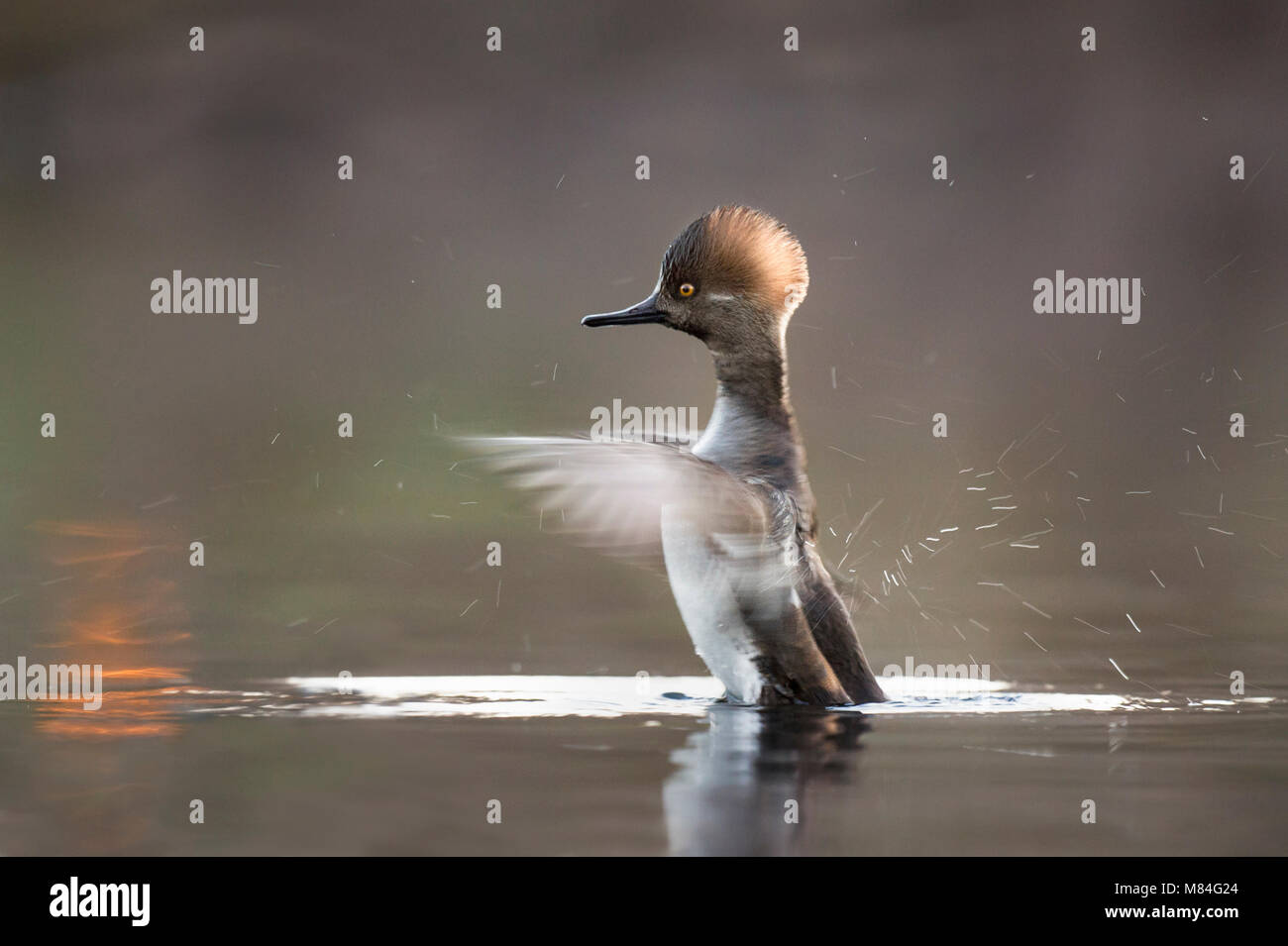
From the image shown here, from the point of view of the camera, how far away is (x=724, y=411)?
163 inches

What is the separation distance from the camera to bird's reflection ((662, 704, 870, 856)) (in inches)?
108

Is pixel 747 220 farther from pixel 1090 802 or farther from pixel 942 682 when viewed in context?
pixel 1090 802

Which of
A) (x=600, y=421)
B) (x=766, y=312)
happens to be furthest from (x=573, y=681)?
(x=766, y=312)

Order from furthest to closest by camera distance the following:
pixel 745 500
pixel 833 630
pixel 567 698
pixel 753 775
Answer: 1. pixel 567 698
2. pixel 833 630
3. pixel 745 500
4. pixel 753 775

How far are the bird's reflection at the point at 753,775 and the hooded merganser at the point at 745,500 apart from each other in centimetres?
16

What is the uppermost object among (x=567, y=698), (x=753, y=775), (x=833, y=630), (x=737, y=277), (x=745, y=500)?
(x=737, y=277)

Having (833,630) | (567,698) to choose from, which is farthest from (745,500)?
(567,698)

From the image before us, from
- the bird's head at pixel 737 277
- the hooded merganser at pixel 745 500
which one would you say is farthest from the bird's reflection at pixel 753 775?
the bird's head at pixel 737 277

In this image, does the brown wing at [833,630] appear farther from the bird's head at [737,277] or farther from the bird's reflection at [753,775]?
the bird's head at [737,277]

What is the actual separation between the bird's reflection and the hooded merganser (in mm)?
156

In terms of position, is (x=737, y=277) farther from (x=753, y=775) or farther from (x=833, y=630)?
(x=753, y=775)

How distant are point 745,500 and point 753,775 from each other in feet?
2.80

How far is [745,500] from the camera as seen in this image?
380cm

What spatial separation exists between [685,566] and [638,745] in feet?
1.89
